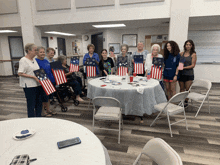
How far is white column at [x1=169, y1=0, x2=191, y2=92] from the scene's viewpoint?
443cm

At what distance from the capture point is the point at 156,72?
3883 millimetres

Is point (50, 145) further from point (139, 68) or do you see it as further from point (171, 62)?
point (171, 62)

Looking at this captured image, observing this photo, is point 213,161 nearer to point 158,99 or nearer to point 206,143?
point 206,143

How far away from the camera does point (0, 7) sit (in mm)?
5992

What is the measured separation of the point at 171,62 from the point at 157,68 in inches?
17.1

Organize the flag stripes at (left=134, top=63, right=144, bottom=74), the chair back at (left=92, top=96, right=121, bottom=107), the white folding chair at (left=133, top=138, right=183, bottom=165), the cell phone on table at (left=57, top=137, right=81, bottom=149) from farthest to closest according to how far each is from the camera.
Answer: the flag stripes at (left=134, top=63, right=144, bottom=74) → the chair back at (left=92, top=96, right=121, bottom=107) → the cell phone on table at (left=57, top=137, right=81, bottom=149) → the white folding chair at (left=133, top=138, right=183, bottom=165)

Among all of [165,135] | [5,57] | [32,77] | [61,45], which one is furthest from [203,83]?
[61,45]

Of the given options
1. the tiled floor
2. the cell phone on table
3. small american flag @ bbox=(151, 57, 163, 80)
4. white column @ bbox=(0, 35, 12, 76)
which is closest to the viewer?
the cell phone on table

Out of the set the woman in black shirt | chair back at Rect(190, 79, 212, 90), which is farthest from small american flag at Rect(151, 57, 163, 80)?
the woman in black shirt

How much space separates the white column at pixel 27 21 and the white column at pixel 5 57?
16.0 feet

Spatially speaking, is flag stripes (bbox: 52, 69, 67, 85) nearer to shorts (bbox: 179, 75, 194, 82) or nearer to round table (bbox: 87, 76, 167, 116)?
round table (bbox: 87, 76, 167, 116)

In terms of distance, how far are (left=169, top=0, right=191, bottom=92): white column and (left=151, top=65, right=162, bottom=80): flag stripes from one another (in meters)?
1.53

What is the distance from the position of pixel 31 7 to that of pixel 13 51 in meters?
5.54

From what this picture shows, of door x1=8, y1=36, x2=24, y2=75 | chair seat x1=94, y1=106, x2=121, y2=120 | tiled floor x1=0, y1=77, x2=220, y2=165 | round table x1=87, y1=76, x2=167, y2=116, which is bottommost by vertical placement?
tiled floor x1=0, y1=77, x2=220, y2=165
